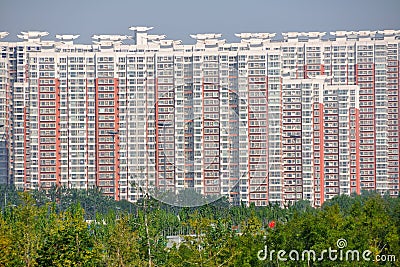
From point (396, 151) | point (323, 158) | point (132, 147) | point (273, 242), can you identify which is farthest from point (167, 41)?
point (273, 242)

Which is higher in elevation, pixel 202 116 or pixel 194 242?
pixel 202 116

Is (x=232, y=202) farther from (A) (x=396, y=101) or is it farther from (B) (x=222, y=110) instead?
(A) (x=396, y=101)

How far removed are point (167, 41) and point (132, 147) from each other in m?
2.36

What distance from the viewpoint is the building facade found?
15852mm

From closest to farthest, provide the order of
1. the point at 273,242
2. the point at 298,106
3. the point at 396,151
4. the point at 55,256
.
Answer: the point at 55,256 < the point at 273,242 < the point at 298,106 < the point at 396,151

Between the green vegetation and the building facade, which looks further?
the building facade

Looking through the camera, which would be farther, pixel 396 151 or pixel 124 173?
pixel 396 151

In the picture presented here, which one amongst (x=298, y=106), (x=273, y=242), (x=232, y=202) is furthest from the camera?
(x=298, y=106)

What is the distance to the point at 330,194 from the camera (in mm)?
17891

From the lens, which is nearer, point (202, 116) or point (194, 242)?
point (194, 242)

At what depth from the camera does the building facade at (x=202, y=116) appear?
52.0 ft

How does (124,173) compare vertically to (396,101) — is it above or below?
below

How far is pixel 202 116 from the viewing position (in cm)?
1595

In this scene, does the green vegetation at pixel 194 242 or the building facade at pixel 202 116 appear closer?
the green vegetation at pixel 194 242
